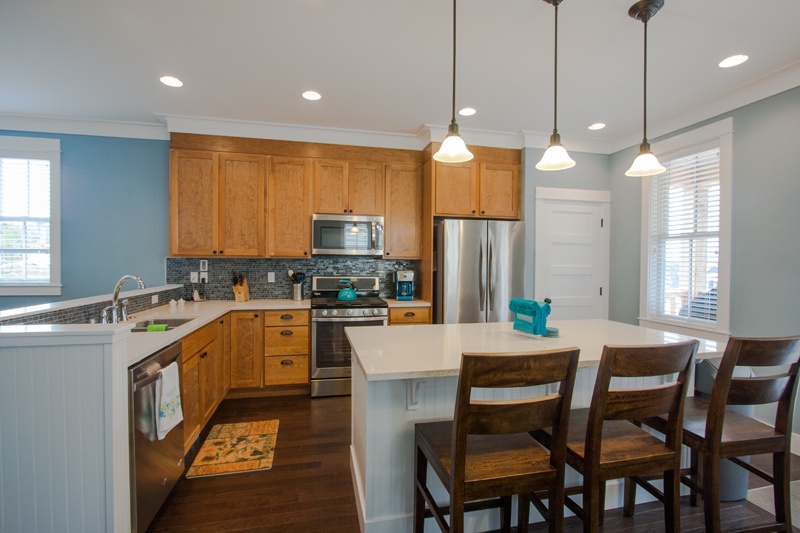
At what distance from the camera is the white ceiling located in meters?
2.04

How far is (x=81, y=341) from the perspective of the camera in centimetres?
144

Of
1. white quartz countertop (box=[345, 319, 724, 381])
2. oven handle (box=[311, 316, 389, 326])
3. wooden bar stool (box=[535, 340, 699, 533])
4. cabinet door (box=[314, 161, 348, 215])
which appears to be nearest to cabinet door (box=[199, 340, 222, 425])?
oven handle (box=[311, 316, 389, 326])

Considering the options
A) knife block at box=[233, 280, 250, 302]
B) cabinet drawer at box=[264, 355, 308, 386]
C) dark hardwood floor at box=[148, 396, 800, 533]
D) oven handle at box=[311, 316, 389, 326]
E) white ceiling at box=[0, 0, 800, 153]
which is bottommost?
dark hardwood floor at box=[148, 396, 800, 533]

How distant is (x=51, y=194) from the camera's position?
3.67 metres

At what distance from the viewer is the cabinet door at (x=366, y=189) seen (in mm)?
3992

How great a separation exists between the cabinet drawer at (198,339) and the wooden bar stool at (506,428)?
1.80 m

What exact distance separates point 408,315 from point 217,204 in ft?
7.50

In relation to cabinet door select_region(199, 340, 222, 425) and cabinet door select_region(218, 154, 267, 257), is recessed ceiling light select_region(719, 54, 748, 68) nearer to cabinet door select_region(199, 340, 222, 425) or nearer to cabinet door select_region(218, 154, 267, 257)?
cabinet door select_region(218, 154, 267, 257)

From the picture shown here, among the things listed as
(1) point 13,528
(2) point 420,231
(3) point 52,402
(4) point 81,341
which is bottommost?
(1) point 13,528

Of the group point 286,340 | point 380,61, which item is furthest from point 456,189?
point 286,340

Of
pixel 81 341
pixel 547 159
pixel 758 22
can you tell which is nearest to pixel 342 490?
pixel 81 341

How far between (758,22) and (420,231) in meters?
2.96

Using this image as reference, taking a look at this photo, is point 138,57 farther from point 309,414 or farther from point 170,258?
→ point 309,414

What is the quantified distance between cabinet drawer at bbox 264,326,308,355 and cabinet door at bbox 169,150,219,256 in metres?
1.08
